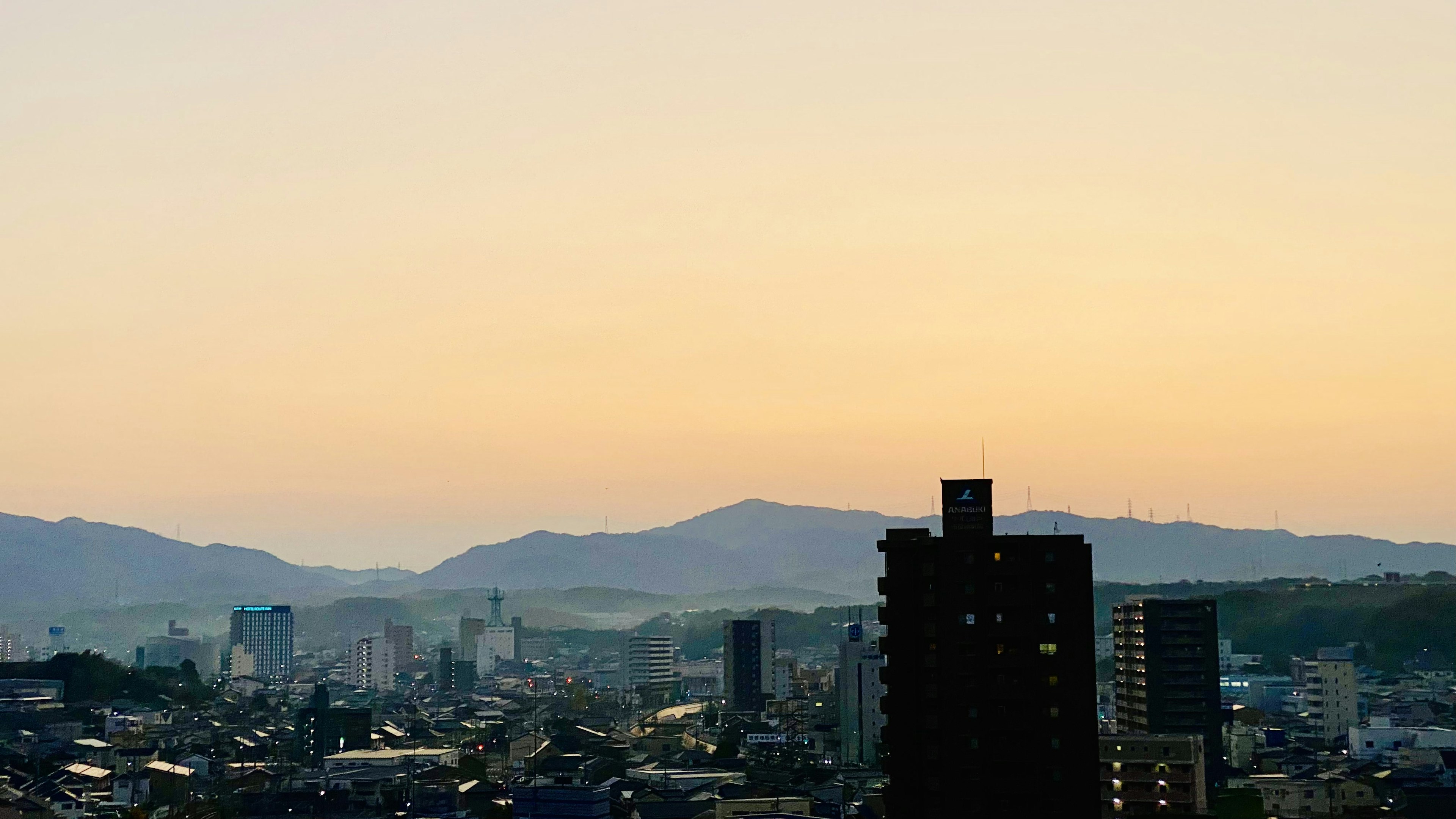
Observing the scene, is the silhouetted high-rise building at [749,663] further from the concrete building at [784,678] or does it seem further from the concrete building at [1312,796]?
the concrete building at [1312,796]

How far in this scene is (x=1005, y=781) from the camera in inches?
1341

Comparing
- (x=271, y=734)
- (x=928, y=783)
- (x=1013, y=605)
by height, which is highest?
(x=1013, y=605)

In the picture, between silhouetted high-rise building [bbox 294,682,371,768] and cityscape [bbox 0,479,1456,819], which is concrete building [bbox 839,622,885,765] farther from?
silhouetted high-rise building [bbox 294,682,371,768]

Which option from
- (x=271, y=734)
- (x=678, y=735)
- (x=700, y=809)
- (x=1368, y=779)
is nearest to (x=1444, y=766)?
(x=1368, y=779)

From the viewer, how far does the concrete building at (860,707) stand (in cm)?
10619

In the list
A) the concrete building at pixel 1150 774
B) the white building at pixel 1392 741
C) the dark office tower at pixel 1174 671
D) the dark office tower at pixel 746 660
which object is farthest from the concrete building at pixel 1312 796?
the dark office tower at pixel 746 660

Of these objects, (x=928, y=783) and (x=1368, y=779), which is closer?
(x=928, y=783)

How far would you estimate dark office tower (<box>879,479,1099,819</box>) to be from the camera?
112 feet

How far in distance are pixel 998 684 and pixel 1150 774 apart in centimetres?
2502

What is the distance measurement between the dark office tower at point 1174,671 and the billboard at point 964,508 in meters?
52.0

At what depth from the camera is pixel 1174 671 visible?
86562 mm

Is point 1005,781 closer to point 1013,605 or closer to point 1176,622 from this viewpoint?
point 1013,605

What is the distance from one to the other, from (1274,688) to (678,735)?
6137 centimetres

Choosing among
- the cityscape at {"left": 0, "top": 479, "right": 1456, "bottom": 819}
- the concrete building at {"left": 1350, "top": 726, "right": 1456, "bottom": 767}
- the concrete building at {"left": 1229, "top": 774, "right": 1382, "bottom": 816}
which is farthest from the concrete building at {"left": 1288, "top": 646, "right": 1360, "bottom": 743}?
the concrete building at {"left": 1229, "top": 774, "right": 1382, "bottom": 816}
